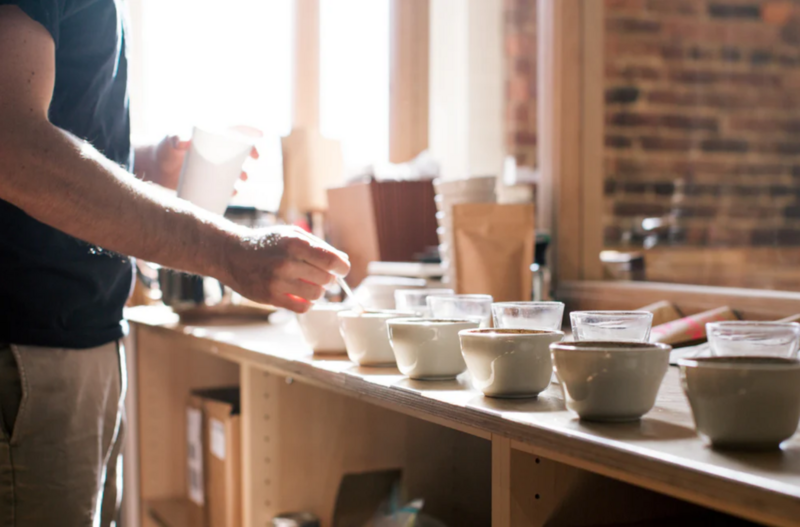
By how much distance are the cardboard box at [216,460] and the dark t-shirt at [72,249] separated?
498mm

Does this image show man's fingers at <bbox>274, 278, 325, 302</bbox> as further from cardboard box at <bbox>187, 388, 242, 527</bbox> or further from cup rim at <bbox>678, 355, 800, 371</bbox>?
cardboard box at <bbox>187, 388, 242, 527</bbox>

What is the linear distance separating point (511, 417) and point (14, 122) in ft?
2.06

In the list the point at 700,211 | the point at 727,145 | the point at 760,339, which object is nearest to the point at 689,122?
the point at 727,145

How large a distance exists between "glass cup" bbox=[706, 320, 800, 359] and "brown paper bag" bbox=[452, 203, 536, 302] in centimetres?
80

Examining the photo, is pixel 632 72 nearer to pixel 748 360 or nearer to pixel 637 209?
pixel 637 209

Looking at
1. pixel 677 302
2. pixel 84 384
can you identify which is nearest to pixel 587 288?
pixel 677 302

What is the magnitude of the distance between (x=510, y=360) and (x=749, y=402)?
25 cm

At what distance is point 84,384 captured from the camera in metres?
1.21

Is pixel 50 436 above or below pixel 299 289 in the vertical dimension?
below

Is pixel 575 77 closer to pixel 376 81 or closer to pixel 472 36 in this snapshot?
pixel 472 36

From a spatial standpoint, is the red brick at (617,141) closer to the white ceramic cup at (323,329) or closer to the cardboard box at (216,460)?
the cardboard box at (216,460)

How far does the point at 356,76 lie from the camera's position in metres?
4.10

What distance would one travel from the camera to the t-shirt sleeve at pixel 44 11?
98cm

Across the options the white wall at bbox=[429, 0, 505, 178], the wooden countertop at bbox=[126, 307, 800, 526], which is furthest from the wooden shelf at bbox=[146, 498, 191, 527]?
the white wall at bbox=[429, 0, 505, 178]
